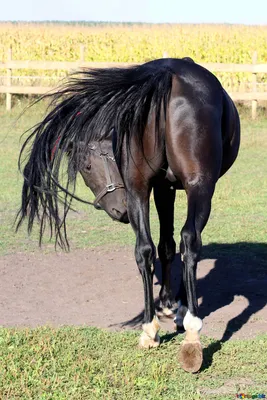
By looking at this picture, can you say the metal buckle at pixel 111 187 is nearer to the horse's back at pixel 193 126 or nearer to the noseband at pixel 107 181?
the noseband at pixel 107 181

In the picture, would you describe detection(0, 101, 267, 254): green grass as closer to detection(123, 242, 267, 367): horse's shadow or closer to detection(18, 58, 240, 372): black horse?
detection(123, 242, 267, 367): horse's shadow

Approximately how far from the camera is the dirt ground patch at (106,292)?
20.7 feet

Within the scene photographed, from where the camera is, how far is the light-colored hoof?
17.6ft

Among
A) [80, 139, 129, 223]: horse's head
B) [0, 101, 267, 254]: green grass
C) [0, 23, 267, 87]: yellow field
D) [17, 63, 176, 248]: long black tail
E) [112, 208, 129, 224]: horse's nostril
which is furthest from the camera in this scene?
[0, 23, 267, 87]: yellow field

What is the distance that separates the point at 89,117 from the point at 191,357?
1.83 meters

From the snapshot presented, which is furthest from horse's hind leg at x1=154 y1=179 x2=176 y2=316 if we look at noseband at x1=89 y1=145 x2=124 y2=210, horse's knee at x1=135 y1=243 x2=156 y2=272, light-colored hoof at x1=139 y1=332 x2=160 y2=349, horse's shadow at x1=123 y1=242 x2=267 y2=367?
light-colored hoof at x1=139 y1=332 x2=160 y2=349

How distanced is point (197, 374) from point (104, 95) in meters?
2.02

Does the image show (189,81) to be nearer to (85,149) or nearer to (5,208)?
(85,149)

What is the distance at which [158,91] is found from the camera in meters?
5.19

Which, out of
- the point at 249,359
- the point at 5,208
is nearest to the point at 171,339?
the point at 249,359

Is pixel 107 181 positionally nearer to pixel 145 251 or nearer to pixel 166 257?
pixel 145 251

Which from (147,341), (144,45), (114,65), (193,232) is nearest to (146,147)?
(193,232)

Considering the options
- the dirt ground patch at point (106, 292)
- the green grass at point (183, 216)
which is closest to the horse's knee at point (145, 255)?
the dirt ground patch at point (106, 292)

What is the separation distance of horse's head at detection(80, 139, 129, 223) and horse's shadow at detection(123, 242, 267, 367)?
3.41 feet
